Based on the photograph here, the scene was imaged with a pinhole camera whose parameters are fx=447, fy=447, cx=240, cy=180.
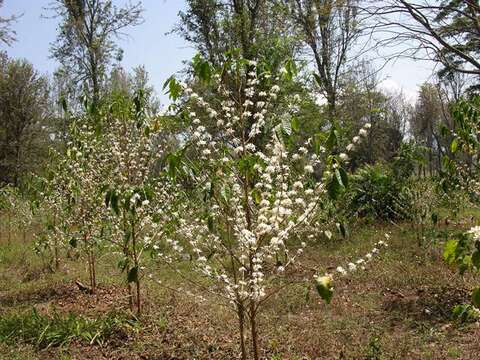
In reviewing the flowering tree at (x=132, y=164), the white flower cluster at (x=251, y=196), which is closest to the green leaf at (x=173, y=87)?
the white flower cluster at (x=251, y=196)

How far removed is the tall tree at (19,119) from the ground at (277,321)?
57.9 feet

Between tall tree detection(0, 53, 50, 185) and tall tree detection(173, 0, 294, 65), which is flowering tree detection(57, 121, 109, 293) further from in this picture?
tall tree detection(0, 53, 50, 185)

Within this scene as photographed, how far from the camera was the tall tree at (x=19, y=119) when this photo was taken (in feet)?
78.4

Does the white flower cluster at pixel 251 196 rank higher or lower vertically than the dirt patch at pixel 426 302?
higher

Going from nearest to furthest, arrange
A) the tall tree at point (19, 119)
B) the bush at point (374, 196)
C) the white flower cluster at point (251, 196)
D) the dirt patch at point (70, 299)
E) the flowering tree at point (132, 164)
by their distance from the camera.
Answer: the white flower cluster at point (251, 196)
the flowering tree at point (132, 164)
the dirt patch at point (70, 299)
the bush at point (374, 196)
the tall tree at point (19, 119)

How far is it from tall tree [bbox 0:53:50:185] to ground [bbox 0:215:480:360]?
1765 centimetres

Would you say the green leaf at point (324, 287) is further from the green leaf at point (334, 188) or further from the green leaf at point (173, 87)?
the green leaf at point (173, 87)

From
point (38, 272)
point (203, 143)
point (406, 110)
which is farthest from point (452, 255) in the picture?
point (406, 110)

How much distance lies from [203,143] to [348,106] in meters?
19.9

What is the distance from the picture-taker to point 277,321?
19.2 ft

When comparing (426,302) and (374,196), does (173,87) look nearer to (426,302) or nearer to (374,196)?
(426,302)

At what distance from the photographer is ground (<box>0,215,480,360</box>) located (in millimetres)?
4910

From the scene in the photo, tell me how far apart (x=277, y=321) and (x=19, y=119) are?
22917 millimetres

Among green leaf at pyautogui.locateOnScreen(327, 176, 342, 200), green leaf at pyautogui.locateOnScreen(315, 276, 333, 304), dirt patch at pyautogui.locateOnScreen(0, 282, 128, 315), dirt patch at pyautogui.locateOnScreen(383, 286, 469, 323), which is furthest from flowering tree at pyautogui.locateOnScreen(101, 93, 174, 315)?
green leaf at pyautogui.locateOnScreen(315, 276, 333, 304)
